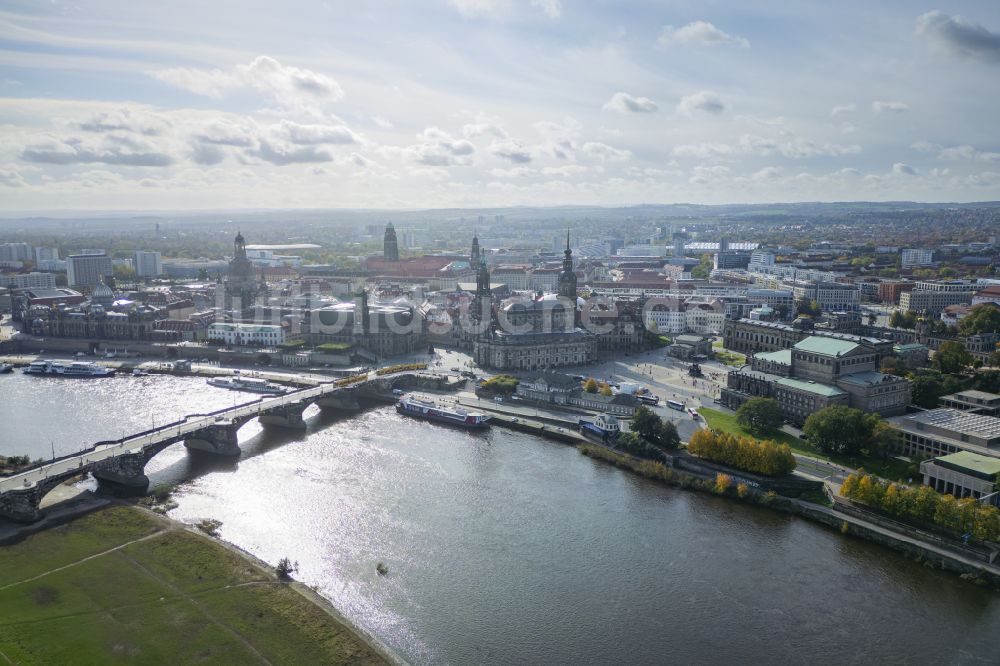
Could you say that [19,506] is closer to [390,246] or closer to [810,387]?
[810,387]

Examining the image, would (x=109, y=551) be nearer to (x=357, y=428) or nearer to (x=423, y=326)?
(x=357, y=428)

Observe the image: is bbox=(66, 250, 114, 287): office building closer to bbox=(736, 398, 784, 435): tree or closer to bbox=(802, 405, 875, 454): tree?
bbox=(736, 398, 784, 435): tree

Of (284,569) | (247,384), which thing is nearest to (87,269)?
(247,384)

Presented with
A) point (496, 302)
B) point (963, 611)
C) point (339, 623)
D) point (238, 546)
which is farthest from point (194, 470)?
point (496, 302)

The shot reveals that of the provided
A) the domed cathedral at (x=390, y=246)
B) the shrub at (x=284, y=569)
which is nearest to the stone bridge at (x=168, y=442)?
the shrub at (x=284, y=569)

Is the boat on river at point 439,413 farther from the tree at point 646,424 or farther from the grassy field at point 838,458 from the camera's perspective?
the grassy field at point 838,458

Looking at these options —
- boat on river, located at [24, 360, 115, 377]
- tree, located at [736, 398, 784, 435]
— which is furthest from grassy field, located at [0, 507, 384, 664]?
boat on river, located at [24, 360, 115, 377]
